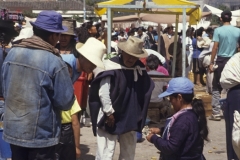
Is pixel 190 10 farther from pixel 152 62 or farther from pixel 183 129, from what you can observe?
pixel 183 129

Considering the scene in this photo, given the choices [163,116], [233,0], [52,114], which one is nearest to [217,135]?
[163,116]

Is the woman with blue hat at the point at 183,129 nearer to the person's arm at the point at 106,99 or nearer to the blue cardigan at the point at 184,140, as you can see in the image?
the blue cardigan at the point at 184,140

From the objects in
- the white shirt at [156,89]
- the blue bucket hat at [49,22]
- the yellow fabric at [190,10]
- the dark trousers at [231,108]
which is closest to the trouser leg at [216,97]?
the white shirt at [156,89]

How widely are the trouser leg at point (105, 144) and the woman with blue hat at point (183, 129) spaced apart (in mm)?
1161

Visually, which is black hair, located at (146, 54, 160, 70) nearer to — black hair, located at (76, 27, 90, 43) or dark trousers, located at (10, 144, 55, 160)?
black hair, located at (76, 27, 90, 43)

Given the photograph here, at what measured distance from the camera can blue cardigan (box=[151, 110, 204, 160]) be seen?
13.6 feet

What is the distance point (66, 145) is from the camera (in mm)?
4777

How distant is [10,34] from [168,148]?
237 cm

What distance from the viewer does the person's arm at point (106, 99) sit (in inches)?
211

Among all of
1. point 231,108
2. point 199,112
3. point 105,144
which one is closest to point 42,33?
point 199,112

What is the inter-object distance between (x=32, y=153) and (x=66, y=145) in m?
0.95

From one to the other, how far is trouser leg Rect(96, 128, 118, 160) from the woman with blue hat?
116cm

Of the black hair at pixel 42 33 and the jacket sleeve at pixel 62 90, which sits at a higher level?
the black hair at pixel 42 33

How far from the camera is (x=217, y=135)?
8.42m
